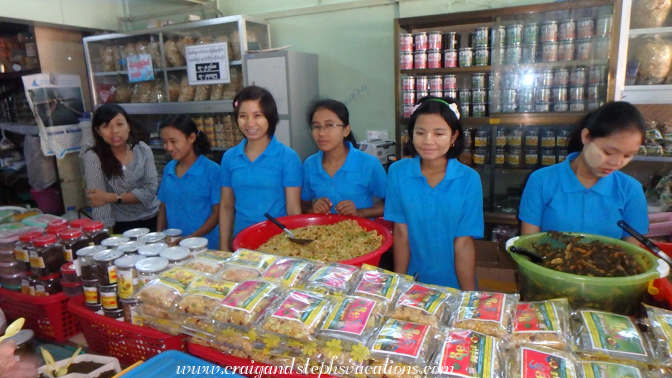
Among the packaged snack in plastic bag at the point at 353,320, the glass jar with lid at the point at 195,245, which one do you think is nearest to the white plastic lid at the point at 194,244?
the glass jar with lid at the point at 195,245

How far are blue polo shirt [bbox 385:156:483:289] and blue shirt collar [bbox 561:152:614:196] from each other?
0.31 m

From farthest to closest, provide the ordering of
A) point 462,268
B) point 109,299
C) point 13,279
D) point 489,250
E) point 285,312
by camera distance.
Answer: point 489,250
point 462,268
point 13,279
point 109,299
point 285,312

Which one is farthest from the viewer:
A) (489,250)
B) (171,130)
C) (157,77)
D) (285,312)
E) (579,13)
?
(157,77)

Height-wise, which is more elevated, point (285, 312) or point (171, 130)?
point (171, 130)

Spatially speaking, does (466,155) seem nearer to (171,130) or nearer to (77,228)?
(171,130)

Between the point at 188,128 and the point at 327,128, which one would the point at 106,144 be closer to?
the point at 188,128

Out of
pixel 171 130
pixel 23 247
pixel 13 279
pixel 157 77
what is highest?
pixel 157 77

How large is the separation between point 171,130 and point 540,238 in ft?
6.26

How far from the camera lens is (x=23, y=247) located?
144cm

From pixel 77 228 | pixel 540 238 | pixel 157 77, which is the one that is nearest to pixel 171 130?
pixel 77 228

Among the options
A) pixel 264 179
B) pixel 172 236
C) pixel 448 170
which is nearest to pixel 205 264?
pixel 172 236

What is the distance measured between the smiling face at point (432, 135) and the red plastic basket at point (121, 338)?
1044 mm

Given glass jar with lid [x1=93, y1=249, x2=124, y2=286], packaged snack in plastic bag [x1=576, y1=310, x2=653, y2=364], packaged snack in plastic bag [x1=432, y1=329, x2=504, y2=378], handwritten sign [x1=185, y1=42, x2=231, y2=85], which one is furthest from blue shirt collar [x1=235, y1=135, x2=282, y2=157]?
handwritten sign [x1=185, y1=42, x2=231, y2=85]

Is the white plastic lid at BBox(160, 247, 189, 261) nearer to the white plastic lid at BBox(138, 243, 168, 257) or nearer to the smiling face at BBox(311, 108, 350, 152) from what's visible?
the white plastic lid at BBox(138, 243, 168, 257)
